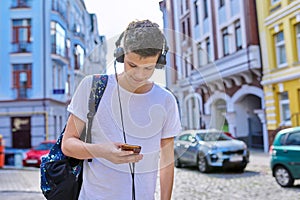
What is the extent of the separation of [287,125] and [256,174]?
2.12m

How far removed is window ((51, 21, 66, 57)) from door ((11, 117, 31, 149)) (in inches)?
88.8

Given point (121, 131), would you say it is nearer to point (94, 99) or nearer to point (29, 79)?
point (94, 99)

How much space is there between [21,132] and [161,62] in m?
11.8

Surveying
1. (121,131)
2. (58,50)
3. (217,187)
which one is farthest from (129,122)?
(58,50)

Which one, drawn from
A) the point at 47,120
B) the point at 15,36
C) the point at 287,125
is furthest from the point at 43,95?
the point at 287,125

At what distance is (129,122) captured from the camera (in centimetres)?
86

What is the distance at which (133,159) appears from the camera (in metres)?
0.76

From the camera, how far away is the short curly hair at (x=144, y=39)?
78 cm

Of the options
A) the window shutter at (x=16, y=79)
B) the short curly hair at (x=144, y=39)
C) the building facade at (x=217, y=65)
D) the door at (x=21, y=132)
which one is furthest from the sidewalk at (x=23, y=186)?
the window shutter at (x=16, y=79)

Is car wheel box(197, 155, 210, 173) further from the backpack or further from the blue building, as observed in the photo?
the blue building

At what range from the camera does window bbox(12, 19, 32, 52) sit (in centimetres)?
1212

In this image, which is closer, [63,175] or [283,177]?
[63,175]

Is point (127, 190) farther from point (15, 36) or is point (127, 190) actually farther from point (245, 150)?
point (15, 36)

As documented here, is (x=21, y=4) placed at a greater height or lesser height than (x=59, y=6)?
greater
